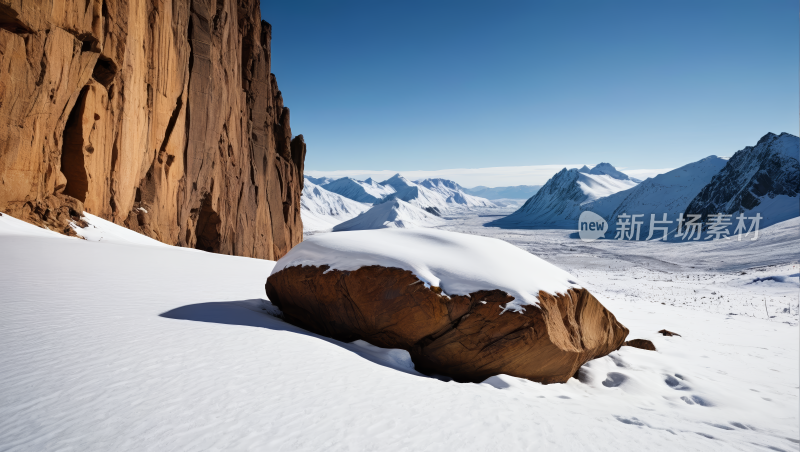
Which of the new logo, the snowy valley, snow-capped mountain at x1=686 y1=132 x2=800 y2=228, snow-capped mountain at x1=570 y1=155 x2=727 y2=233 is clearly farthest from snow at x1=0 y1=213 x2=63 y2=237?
snow-capped mountain at x1=570 y1=155 x2=727 y2=233

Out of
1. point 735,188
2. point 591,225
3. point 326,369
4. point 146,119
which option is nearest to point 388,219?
point 591,225

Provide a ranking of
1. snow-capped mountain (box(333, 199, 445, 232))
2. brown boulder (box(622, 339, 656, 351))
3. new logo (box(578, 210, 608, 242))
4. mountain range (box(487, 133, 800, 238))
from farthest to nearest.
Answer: snow-capped mountain (box(333, 199, 445, 232)) → new logo (box(578, 210, 608, 242)) → mountain range (box(487, 133, 800, 238)) → brown boulder (box(622, 339, 656, 351))

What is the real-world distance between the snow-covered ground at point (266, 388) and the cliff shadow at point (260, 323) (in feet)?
0.14

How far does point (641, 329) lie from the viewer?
10.6 meters

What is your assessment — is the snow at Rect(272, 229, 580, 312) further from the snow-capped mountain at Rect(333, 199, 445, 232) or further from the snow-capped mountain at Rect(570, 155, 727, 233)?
the snow-capped mountain at Rect(570, 155, 727, 233)

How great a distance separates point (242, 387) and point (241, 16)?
112ft

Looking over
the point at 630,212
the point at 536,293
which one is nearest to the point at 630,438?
the point at 536,293

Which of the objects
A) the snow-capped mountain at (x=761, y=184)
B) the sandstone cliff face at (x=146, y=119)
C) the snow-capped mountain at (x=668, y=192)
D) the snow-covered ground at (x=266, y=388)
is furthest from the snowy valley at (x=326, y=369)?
the snow-capped mountain at (x=668, y=192)

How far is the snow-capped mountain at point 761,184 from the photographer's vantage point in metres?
84.9

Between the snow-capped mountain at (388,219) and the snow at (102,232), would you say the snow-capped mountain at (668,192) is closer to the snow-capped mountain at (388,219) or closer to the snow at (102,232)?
the snow-capped mountain at (388,219)

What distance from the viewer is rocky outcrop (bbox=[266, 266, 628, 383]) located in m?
5.85

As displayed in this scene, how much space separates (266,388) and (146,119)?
1947cm

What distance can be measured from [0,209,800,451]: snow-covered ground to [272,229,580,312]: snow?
132 cm

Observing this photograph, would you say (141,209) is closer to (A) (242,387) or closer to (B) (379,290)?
(B) (379,290)
